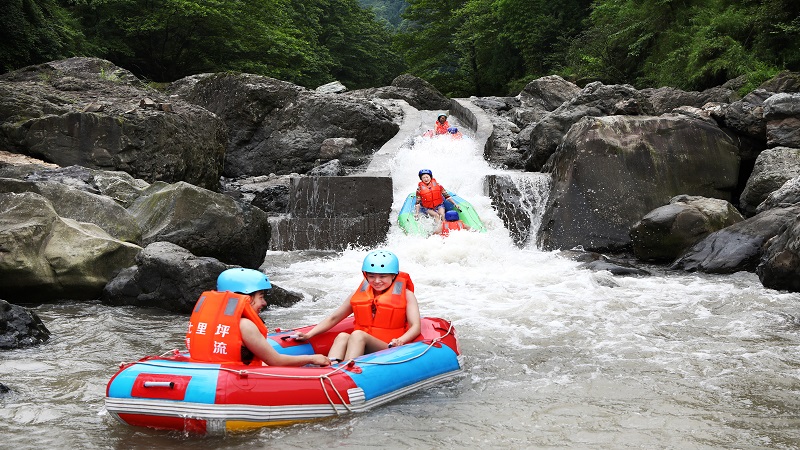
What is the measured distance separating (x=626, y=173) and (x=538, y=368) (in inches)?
275

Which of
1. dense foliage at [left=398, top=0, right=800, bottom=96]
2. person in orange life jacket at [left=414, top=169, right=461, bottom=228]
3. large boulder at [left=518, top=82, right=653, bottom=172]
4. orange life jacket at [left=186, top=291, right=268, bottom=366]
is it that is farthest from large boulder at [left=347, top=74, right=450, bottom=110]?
orange life jacket at [left=186, top=291, right=268, bottom=366]

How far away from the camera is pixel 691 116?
12727mm

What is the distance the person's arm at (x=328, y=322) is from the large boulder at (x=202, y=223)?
13.1ft

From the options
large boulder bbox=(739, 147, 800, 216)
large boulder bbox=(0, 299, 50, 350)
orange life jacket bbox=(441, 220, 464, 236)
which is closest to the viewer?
large boulder bbox=(0, 299, 50, 350)

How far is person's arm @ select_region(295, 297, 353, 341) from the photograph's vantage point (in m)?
5.72

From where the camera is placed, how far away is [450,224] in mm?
11844

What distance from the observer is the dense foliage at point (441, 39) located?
17156 millimetres

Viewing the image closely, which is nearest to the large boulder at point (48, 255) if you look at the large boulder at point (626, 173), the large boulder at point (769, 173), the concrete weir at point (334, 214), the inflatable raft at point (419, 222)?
the concrete weir at point (334, 214)

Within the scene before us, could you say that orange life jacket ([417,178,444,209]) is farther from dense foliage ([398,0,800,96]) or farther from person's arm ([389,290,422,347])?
dense foliage ([398,0,800,96])

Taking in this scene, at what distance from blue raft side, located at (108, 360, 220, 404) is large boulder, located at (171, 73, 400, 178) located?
1357 centimetres

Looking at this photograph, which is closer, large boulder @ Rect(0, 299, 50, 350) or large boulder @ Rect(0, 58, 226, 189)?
large boulder @ Rect(0, 299, 50, 350)

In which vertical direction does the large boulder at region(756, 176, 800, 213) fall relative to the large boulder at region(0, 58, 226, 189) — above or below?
below

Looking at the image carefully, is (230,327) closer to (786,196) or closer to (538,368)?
(538,368)

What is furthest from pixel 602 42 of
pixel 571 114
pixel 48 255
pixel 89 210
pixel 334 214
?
pixel 48 255
